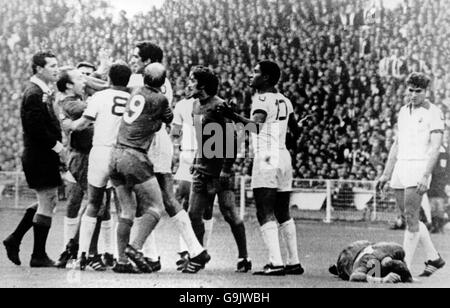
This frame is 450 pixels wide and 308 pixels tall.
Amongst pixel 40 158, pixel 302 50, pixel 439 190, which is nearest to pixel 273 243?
pixel 40 158

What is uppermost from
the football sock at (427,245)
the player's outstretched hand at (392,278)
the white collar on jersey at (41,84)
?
the white collar on jersey at (41,84)

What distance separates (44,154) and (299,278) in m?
2.64

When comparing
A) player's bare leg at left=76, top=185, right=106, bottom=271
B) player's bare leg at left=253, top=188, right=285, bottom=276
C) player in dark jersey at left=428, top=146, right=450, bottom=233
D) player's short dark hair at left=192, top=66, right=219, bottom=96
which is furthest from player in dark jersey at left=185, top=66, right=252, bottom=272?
player in dark jersey at left=428, top=146, right=450, bottom=233

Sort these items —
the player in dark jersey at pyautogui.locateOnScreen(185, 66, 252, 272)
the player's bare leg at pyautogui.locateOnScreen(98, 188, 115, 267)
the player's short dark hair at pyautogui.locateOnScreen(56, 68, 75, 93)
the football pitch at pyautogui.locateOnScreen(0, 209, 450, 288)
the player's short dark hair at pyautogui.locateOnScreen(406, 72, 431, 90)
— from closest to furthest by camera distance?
the football pitch at pyautogui.locateOnScreen(0, 209, 450, 288) → the player's short dark hair at pyautogui.locateOnScreen(406, 72, 431, 90) → the player in dark jersey at pyautogui.locateOnScreen(185, 66, 252, 272) → the player's bare leg at pyautogui.locateOnScreen(98, 188, 115, 267) → the player's short dark hair at pyautogui.locateOnScreen(56, 68, 75, 93)

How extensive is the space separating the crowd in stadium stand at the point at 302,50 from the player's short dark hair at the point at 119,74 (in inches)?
175

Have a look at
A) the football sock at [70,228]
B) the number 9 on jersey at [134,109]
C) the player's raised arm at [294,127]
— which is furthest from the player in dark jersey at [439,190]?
the number 9 on jersey at [134,109]

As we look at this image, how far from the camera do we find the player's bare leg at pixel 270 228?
6875 mm

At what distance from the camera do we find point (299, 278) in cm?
676

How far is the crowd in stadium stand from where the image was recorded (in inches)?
473

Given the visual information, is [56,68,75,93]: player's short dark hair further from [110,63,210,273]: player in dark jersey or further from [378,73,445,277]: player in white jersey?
[378,73,445,277]: player in white jersey

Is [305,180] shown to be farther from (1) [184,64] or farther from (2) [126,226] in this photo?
(2) [126,226]

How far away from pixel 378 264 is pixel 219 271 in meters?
1.56

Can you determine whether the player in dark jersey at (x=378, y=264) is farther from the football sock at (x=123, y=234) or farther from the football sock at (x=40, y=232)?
the football sock at (x=40, y=232)

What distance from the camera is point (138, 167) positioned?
655cm
